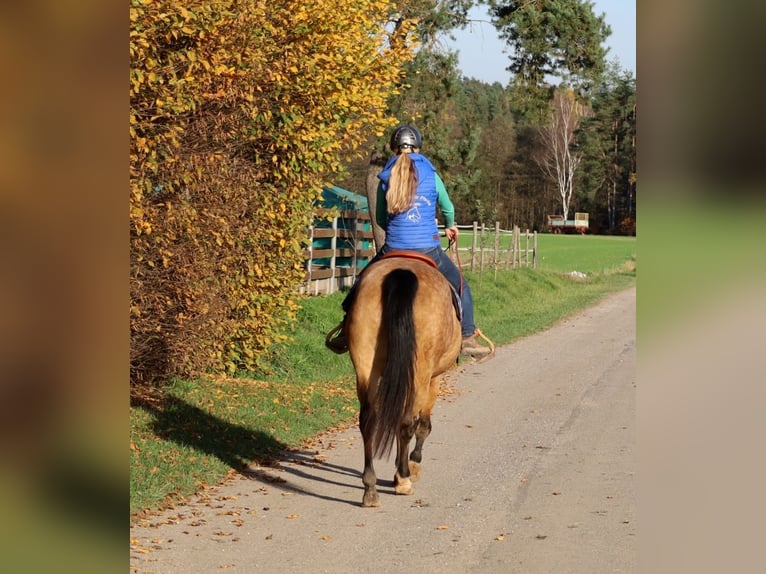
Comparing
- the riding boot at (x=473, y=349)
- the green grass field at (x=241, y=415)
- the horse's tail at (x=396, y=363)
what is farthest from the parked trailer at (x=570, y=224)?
the horse's tail at (x=396, y=363)

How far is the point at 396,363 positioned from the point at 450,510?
1.14 meters

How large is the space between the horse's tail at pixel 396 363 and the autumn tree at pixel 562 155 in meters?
90.6

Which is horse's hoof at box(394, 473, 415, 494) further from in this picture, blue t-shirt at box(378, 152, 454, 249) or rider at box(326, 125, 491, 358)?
blue t-shirt at box(378, 152, 454, 249)

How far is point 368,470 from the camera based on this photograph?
7605mm

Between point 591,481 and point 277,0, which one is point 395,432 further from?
point 277,0

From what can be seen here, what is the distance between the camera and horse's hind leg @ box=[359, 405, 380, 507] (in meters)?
7.61

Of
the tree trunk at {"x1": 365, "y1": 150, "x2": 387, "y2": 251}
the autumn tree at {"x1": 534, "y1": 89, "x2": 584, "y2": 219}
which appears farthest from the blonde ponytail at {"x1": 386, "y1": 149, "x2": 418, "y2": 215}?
the autumn tree at {"x1": 534, "y1": 89, "x2": 584, "y2": 219}

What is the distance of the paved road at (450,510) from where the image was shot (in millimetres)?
6137

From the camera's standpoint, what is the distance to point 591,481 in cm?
833

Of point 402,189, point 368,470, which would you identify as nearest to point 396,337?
point 368,470

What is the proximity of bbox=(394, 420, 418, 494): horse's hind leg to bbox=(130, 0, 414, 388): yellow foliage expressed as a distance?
261cm
